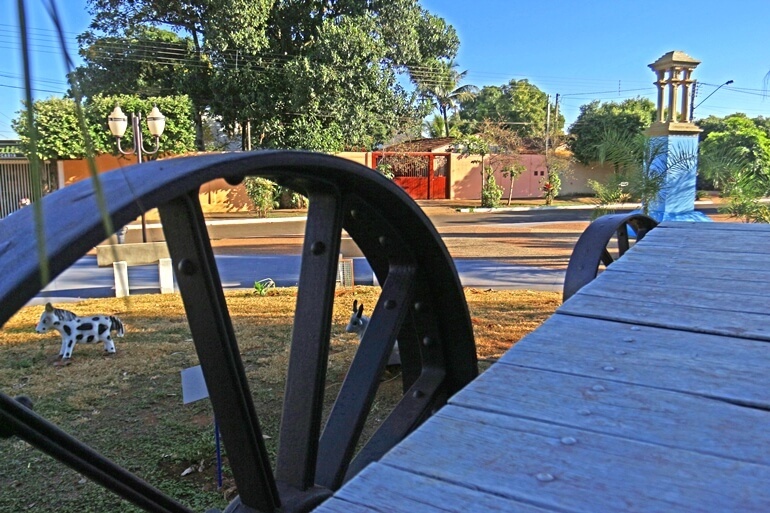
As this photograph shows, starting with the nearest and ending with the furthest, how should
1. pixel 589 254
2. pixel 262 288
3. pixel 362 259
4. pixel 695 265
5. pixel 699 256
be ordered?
pixel 695 265
pixel 699 256
pixel 589 254
pixel 262 288
pixel 362 259

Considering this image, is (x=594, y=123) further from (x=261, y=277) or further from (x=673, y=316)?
(x=673, y=316)

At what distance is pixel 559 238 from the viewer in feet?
51.3

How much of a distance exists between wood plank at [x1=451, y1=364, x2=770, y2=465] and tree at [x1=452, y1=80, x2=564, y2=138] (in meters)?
42.6

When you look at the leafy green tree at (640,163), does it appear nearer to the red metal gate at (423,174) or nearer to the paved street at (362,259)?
the paved street at (362,259)

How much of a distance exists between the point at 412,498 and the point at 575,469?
0.67 ft

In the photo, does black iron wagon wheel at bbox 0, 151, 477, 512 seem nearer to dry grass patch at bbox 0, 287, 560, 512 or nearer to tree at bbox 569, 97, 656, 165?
dry grass patch at bbox 0, 287, 560, 512

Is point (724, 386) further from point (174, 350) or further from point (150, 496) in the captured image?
point (174, 350)

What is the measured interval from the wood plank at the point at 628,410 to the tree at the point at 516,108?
140 feet

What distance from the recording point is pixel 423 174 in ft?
100

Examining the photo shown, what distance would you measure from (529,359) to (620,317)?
1.25 ft

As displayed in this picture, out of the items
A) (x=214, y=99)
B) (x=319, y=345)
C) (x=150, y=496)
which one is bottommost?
(x=150, y=496)

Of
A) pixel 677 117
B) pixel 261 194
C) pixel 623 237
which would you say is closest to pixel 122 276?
pixel 623 237

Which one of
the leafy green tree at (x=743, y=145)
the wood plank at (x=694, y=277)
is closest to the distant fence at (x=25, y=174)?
the wood plank at (x=694, y=277)

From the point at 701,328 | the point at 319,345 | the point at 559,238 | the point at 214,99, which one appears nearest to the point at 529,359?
the point at 701,328
